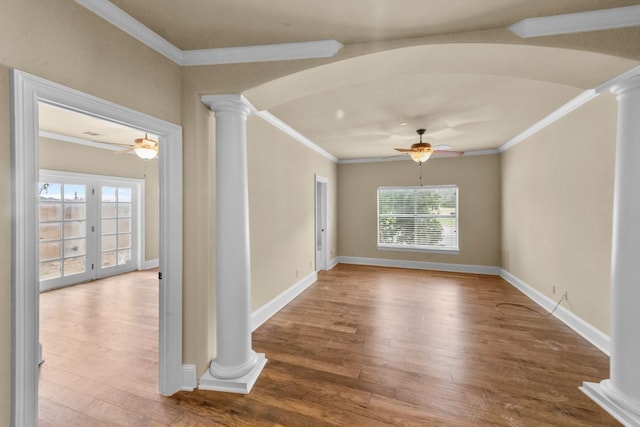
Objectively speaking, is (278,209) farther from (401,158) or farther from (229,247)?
(401,158)

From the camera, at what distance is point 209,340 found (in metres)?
2.25

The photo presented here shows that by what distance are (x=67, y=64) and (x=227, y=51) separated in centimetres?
100

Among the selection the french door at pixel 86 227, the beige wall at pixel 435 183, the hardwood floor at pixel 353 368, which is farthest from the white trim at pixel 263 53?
the beige wall at pixel 435 183

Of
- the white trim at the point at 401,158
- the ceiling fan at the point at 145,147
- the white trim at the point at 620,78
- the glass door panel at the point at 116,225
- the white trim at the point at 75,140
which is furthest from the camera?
the white trim at the point at 401,158

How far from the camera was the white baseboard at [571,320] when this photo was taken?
9.10ft

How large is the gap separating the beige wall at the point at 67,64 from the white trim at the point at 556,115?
3454mm

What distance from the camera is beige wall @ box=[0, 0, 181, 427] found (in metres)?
1.26

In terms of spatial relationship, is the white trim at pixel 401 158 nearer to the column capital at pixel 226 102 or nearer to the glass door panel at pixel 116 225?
the column capital at pixel 226 102

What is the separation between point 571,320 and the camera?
10.7 ft

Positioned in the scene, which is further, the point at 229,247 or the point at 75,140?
the point at 75,140

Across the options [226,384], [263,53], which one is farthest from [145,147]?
[226,384]

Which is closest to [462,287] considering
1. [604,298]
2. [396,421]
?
[604,298]

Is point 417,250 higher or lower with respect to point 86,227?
lower

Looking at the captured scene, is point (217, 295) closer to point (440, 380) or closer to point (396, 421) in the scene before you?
point (396, 421)
